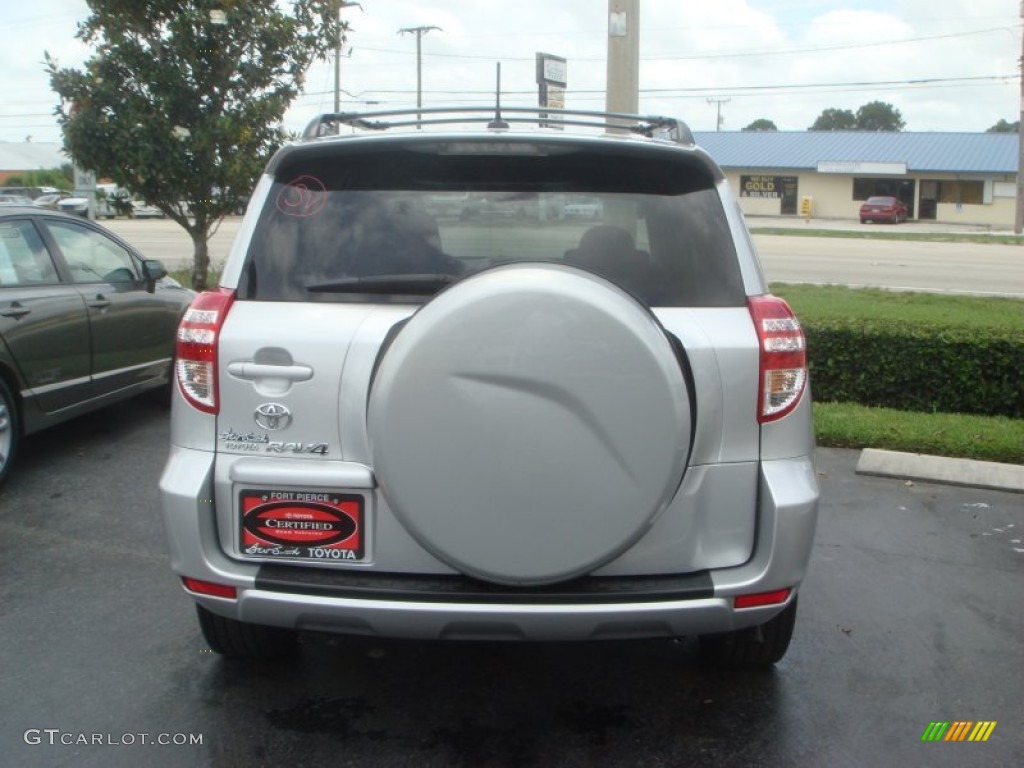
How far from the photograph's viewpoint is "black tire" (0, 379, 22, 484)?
5984mm

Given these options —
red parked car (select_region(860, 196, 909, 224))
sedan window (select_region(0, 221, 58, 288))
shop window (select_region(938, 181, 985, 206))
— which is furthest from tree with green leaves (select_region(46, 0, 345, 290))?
shop window (select_region(938, 181, 985, 206))

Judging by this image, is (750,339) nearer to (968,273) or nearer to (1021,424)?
(1021,424)

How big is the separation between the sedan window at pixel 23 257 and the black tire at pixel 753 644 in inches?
185

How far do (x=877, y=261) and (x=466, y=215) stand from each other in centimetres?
2297

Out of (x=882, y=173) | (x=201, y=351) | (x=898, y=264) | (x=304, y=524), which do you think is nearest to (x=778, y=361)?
(x=304, y=524)

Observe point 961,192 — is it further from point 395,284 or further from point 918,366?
point 395,284

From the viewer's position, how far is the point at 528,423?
2709 mm

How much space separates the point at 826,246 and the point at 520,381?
28974mm

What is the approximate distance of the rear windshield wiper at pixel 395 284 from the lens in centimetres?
314

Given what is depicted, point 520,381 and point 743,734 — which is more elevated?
point 520,381

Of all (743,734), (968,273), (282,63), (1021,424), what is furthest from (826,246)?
(743,734)

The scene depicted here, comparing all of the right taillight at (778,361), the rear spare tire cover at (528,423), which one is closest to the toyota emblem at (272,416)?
the rear spare tire cover at (528,423)

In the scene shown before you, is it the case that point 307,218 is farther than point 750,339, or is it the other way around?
point 307,218

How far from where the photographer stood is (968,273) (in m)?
21.6
